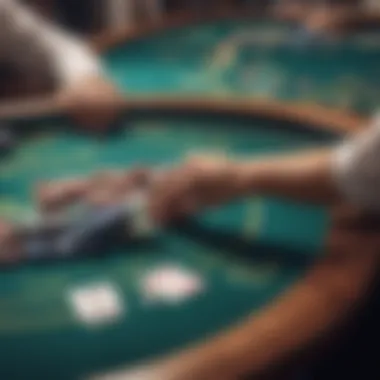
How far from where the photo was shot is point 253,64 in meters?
1.88

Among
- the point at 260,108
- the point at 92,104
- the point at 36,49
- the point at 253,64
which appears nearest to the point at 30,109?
the point at 92,104

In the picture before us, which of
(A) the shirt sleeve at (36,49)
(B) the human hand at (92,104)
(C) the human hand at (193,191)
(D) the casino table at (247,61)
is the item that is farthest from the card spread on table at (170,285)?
(A) the shirt sleeve at (36,49)

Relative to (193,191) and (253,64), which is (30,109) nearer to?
(193,191)

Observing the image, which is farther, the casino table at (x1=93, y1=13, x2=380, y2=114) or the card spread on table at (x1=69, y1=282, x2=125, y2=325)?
the casino table at (x1=93, y1=13, x2=380, y2=114)

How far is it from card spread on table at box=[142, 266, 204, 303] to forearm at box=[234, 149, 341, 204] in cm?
19

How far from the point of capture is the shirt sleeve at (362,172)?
883 millimetres

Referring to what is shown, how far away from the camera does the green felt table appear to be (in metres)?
0.73

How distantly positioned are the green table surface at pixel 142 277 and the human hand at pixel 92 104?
17 cm

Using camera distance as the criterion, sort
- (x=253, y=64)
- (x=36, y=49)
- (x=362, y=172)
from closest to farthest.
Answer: (x=362, y=172) < (x=36, y=49) < (x=253, y=64)

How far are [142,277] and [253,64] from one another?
1136mm

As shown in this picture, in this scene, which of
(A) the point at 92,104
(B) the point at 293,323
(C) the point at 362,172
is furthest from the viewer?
(A) the point at 92,104

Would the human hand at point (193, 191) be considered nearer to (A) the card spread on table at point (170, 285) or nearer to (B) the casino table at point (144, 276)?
(B) the casino table at point (144, 276)

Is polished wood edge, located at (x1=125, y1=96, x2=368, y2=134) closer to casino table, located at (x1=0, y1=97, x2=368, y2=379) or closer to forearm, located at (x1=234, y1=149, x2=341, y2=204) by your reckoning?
casino table, located at (x1=0, y1=97, x2=368, y2=379)

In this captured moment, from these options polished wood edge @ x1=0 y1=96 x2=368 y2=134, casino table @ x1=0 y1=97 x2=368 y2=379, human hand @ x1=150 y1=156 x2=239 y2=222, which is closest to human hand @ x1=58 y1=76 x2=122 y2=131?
polished wood edge @ x1=0 y1=96 x2=368 y2=134
